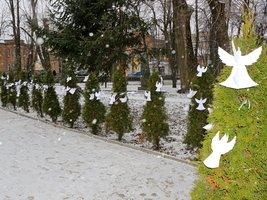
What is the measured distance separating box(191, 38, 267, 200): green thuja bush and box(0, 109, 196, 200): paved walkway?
2480mm

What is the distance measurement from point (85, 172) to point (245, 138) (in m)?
4.22

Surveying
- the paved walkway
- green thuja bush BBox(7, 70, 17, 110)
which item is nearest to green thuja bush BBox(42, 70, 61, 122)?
the paved walkway

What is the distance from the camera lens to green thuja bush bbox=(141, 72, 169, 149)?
8.26 metres

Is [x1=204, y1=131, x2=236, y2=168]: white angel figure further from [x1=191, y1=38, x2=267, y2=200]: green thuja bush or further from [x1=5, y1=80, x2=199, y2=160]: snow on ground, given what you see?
[x1=5, y1=80, x2=199, y2=160]: snow on ground

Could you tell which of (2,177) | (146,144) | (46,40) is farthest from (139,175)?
(46,40)

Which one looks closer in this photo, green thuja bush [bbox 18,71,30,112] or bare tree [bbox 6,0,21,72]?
green thuja bush [bbox 18,71,30,112]

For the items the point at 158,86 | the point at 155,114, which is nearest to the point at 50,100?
the point at 155,114

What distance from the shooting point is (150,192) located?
535 cm

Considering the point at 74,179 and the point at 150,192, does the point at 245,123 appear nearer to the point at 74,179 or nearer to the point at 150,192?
the point at 150,192

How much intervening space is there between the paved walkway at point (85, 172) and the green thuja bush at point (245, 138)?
2480 millimetres

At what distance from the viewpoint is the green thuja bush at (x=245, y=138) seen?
105 inches

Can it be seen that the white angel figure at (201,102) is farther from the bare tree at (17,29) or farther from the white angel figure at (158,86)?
the bare tree at (17,29)

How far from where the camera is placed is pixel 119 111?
9.34 meters

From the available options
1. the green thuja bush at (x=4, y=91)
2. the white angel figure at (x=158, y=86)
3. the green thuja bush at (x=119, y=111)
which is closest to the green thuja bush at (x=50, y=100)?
the green thuja bush at (x=119, y=111)
